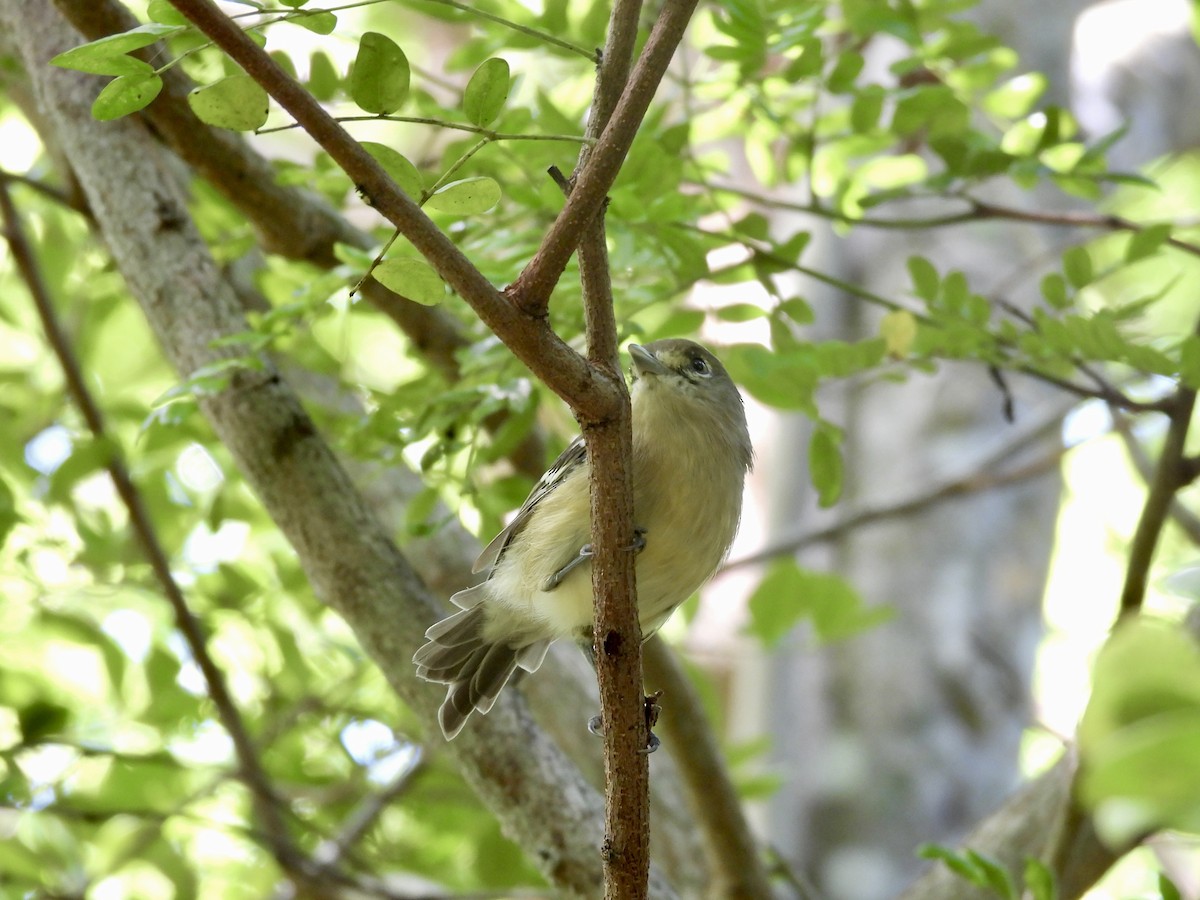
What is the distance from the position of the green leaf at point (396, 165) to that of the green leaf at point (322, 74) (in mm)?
1408

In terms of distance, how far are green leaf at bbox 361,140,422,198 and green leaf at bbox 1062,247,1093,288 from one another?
181 cm

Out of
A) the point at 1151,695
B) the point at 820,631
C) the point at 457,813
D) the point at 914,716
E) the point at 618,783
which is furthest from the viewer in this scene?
the point at 914,716

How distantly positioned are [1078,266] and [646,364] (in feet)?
3.84

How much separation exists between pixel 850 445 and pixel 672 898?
421 centimetres

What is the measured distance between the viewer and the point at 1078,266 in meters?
3.15

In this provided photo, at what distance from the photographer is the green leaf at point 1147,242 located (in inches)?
119

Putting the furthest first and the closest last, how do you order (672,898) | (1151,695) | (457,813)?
1. (457,813)
2. (672,898)
3. (1151,695)

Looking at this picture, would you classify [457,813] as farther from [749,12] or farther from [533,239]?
[749,12]

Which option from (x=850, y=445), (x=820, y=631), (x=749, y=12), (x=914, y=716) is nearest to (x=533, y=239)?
(x=749, y=12)

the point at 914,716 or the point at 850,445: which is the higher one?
the point at 850,445

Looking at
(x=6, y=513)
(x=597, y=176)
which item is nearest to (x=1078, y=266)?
(x=597, y=176)

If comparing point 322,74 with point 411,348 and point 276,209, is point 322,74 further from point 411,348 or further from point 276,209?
point 411,348

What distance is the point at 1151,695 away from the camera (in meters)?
0.83

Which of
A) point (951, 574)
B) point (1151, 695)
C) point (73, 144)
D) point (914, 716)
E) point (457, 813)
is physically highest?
point (73, 144)
